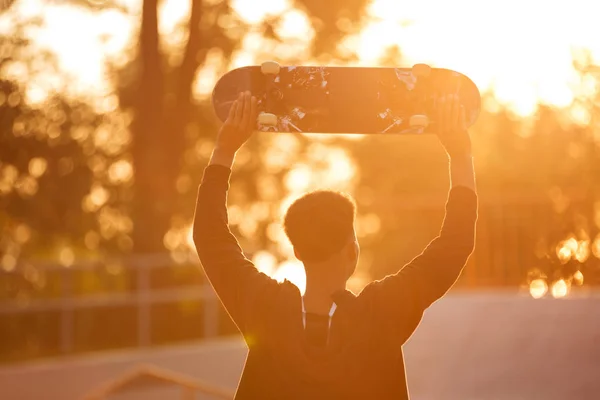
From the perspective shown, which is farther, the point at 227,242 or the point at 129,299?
the point at 129,299

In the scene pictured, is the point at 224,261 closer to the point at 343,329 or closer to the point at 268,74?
the point at 343,329

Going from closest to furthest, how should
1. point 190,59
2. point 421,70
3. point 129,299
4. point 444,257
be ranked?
point 444,257 < point 421,70 < point 129,299 < point 190,59

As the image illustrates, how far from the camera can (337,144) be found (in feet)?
70.2

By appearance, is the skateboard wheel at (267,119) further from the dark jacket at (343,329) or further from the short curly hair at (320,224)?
the dark jacket at (343,329)

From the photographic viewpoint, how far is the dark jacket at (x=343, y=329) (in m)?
2.40

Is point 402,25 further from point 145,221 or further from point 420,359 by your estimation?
point 420,359

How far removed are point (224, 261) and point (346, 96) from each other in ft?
2.02

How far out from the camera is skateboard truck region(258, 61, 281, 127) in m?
2.77

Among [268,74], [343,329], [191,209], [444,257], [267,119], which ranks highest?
[268,74]

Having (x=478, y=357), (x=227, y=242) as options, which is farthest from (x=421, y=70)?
(x=478, y=357)

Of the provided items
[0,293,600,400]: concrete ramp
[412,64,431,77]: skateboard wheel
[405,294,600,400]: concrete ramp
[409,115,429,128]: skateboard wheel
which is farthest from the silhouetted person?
[405,294,600,400]: concrete ramp

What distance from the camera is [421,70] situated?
2.76 metres

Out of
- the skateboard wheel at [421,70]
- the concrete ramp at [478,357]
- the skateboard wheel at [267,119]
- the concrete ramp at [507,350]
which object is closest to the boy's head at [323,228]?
the skateboard wheel at [267,119]

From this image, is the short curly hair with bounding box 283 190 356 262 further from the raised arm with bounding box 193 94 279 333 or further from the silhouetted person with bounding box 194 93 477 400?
the raised arm with bounding box 193 94 279 333
